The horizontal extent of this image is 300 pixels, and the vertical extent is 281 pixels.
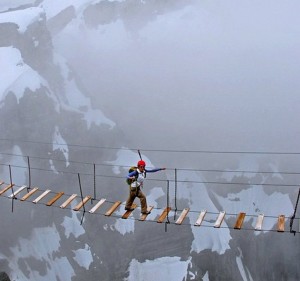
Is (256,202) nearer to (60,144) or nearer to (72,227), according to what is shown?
(60,144)

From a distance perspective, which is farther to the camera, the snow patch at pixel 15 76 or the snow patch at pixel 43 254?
the snow patch at pixel 15 76

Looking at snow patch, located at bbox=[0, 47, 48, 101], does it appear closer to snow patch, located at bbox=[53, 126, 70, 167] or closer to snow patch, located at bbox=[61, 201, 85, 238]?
snow patch, located at bbox=[53, 126, 70, 167]

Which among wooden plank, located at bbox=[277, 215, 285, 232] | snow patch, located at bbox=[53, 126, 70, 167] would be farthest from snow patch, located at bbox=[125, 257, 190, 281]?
wooden plank, located at bbox=[277, 215, 285, 232]

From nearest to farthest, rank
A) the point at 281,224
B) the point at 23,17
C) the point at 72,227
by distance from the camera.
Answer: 1. the point at 281,224
2. the point at 72,227
3. the point at 23,17

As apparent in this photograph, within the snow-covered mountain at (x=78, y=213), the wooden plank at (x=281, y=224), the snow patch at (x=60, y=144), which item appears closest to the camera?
the wooden plank at (x=281, y=224)

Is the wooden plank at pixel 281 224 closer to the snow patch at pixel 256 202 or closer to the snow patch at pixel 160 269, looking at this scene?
the snow patch at pixel 160 269

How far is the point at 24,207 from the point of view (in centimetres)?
10162

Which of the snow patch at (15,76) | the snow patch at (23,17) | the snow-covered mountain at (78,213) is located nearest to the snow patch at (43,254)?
the snow-covered mountain at (78,213)

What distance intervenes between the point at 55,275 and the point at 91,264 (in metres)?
8.95

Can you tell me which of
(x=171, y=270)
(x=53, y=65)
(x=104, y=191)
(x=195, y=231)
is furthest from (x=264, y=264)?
(x=53, y=65)

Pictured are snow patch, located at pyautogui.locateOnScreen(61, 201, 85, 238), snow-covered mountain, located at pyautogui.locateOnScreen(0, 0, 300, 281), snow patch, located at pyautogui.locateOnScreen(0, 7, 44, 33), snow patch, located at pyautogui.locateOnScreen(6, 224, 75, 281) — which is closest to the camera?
snow patch, located at pyautogui.locateOnScreen(6, 224, 75, 281)

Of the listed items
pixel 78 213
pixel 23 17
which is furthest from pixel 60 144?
pixel 23 17

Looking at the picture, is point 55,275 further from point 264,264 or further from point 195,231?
point 264,264

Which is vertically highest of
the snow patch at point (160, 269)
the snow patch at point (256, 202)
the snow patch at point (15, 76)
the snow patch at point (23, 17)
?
the snow patch at point (23, 17)
